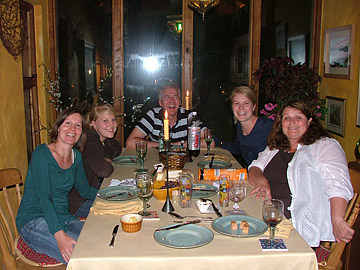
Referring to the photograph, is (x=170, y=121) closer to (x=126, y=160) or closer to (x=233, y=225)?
(x=126, y=160)

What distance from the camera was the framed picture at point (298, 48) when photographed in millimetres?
4285

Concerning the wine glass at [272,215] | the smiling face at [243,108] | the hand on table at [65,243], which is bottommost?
the hand on table at [65,243]

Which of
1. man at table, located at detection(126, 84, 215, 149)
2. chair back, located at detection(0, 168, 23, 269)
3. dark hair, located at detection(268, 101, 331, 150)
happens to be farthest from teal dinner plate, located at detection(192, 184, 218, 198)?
man at table, located at detection(126, 84, 215, 149)

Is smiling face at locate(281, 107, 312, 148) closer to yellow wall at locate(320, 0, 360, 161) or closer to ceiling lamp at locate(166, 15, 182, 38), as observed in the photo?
yellow wall at locate(320, 0, 360, 161)

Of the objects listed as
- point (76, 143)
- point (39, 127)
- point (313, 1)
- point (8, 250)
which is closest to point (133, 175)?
point (76, 143)

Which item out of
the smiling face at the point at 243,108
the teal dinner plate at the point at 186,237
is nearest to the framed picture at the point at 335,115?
the smiling face at the point at 243,108

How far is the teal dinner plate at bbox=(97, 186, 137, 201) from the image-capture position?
78.2 inches

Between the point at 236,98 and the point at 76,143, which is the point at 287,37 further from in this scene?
the point at 76,143

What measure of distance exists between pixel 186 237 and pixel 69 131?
1.09 meters

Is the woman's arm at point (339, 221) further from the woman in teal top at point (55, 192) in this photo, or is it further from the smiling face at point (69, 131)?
the smiling face at point (69, 131)

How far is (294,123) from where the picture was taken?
7.48ft

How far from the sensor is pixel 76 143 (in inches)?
98.6

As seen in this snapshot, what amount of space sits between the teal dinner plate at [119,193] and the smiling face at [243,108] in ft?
4.18

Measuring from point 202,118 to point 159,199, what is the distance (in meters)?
2.53
